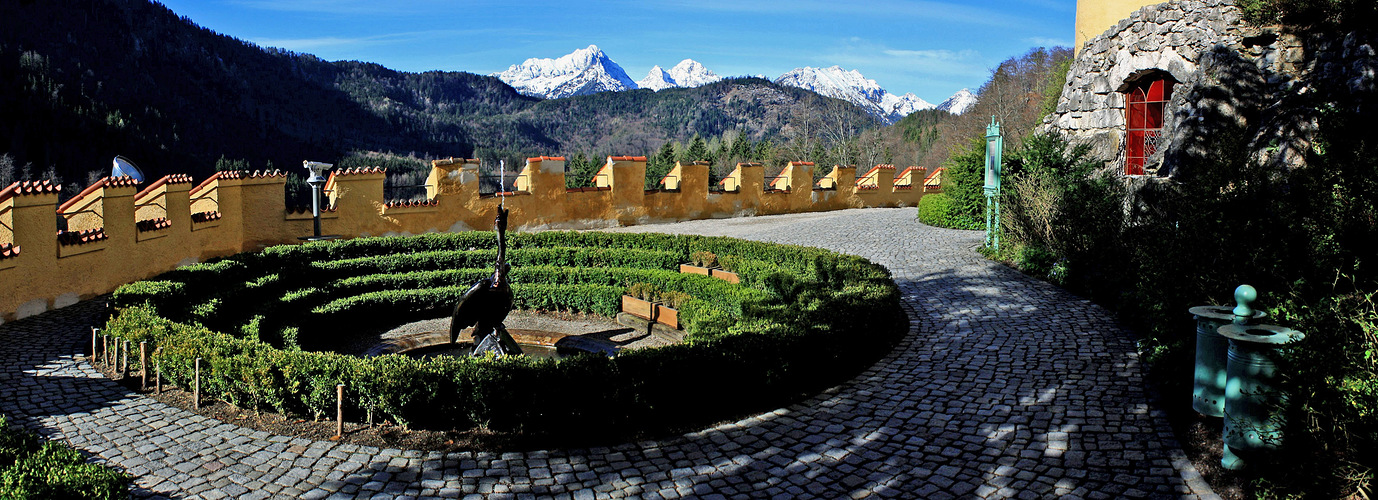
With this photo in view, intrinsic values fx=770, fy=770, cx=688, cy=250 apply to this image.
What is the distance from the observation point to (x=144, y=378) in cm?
640

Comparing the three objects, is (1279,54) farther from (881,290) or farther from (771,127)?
(771,127)

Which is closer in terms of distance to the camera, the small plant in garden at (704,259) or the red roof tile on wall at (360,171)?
the small plant in garden at (704,259)

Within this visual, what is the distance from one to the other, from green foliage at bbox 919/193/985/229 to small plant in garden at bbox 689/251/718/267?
8569 millimetres

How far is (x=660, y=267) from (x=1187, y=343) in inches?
313

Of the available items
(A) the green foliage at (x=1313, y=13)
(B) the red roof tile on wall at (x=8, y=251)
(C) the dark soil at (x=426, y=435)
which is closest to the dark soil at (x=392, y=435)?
(C) the dark soil at (x=426, y=435)

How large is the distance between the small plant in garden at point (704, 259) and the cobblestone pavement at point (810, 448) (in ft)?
16.3

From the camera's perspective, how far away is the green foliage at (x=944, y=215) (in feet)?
60.3

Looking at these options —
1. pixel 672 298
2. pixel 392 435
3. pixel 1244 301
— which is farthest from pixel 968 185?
pixel 392 435

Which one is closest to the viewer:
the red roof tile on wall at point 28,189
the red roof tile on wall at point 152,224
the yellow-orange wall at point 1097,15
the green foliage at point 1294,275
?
the green foliage at point 1294,275

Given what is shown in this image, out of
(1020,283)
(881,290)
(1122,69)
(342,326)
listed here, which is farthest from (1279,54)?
(342,326)

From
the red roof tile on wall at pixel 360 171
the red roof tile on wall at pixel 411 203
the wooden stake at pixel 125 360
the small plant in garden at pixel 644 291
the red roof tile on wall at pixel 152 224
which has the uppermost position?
the red roof tile on wall at pixel 360 171

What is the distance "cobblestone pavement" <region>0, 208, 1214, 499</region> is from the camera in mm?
4559

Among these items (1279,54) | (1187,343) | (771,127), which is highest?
(771,127)

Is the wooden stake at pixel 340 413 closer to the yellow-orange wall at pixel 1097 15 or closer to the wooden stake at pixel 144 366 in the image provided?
the wooden stake at pixel 144 366
